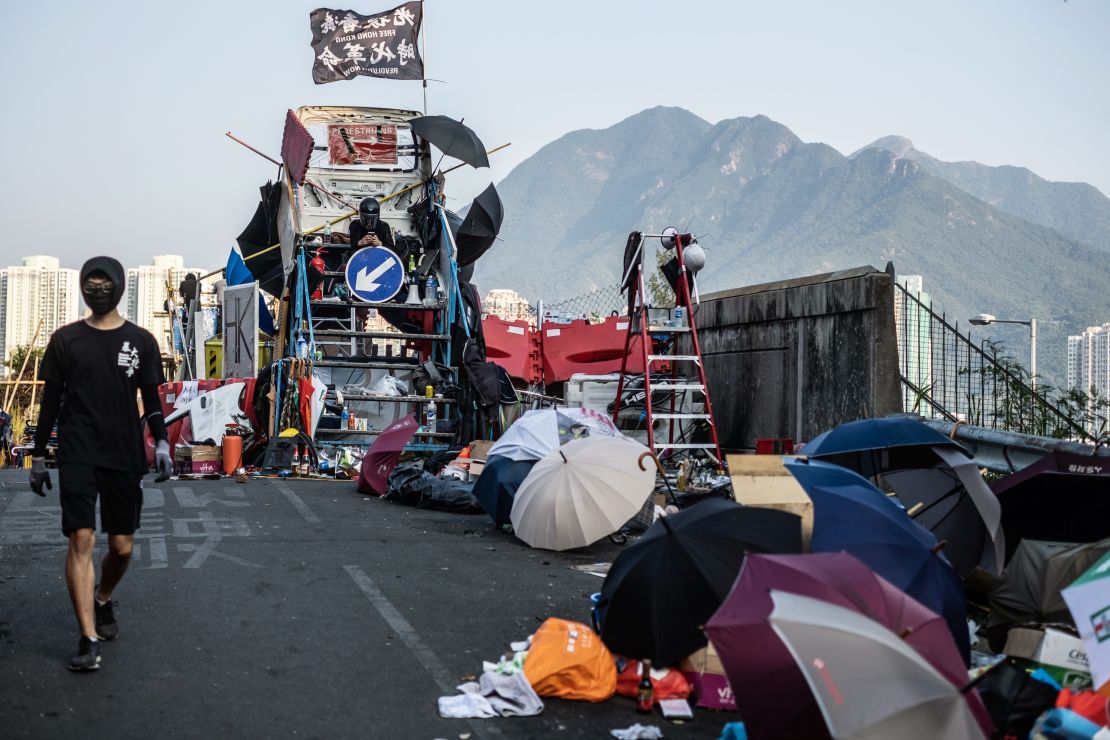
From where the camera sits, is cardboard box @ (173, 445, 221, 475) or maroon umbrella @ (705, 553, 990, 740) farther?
cardboard box @ (173, 445, 221, 475)

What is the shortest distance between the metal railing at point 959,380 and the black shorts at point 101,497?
8.46m

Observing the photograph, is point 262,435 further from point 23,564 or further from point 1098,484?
point 1098,484

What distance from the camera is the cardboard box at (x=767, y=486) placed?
23.6 ft

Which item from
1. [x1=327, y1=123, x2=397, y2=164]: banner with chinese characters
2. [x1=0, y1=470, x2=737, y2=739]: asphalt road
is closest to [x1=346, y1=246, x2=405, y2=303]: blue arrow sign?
[x1=327, y1=123, x2=397, y2=164]: banner with chinese characters

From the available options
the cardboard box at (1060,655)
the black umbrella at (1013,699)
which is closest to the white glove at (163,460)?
the black umbrella at (1013,699)

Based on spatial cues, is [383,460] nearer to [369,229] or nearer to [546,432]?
[546,432]

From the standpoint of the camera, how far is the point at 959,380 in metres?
12.6

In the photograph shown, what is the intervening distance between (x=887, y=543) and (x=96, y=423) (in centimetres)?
441

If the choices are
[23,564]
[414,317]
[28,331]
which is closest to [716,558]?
[23,564]

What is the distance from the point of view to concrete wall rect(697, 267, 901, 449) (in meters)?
12.5

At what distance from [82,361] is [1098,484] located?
645 cm

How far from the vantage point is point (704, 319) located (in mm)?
16719

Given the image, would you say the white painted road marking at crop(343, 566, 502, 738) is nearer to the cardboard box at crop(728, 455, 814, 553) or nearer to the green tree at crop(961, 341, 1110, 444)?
the cardboard box at crop(728, 455, 814, 553)

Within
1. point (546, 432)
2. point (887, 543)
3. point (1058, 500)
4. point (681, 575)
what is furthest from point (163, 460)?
point (1058, 500)
